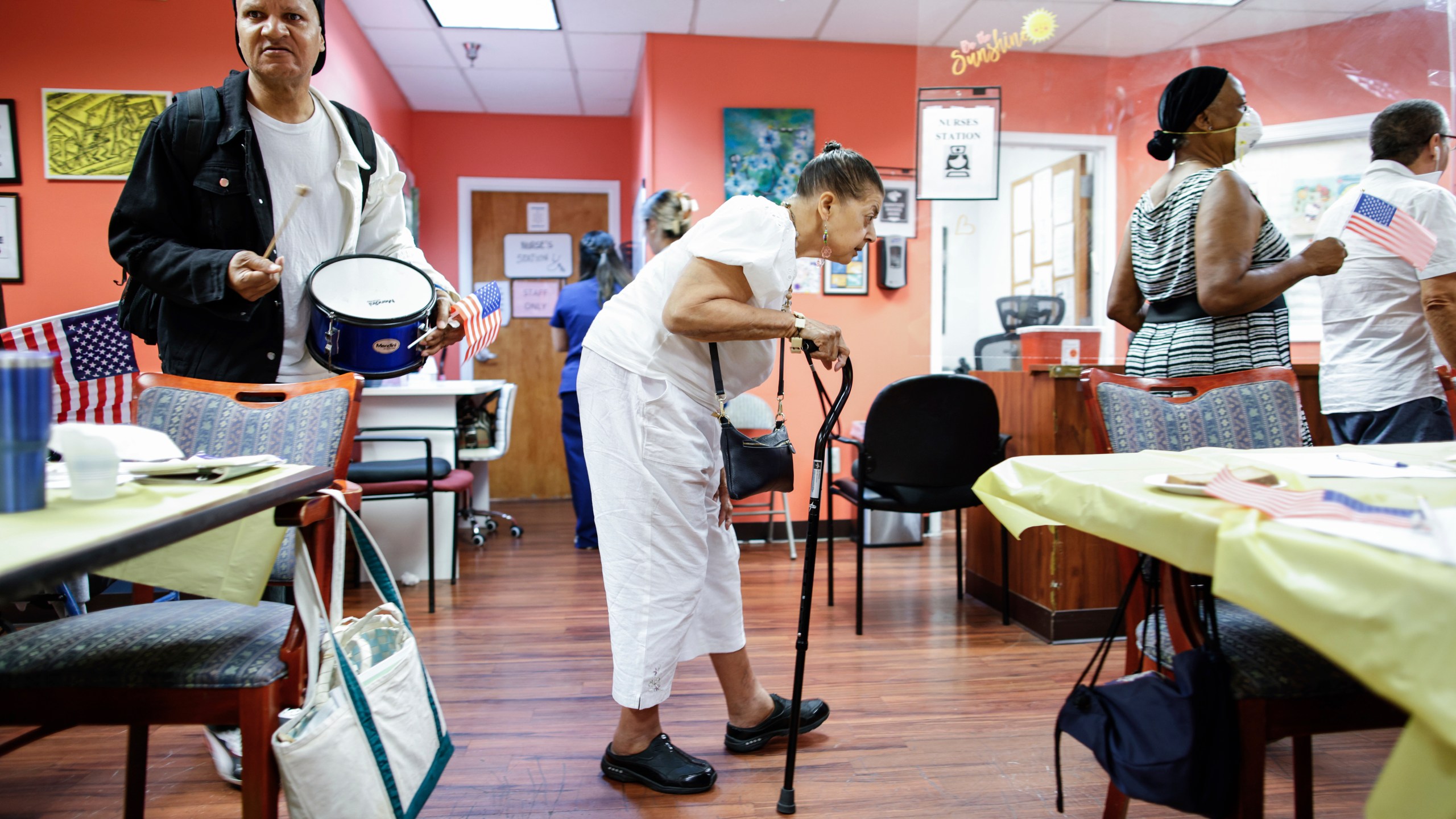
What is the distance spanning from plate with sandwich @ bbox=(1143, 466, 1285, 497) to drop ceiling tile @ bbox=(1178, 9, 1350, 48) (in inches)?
127

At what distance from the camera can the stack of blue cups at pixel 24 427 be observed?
2.25 feet

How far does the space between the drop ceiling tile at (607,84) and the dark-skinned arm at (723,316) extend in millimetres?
4280

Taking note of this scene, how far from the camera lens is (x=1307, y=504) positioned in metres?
0.76

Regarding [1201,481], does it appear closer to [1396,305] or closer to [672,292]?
[672,292]

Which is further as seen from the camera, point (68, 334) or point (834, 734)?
point (68, 334)

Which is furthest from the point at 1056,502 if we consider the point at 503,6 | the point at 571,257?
the point at 571,257

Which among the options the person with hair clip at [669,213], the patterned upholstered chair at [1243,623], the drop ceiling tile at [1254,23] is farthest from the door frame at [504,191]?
the patterned upholstered chair at [1243,623]

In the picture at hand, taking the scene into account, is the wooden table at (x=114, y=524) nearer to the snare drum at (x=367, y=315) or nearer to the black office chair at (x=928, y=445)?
the snare drum at (x=367, y=315)

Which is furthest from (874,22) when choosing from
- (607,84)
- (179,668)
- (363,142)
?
(179,668)

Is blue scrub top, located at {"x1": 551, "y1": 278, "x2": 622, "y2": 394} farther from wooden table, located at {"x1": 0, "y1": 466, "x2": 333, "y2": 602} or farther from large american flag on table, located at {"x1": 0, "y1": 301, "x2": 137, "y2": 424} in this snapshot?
wooden table, located at {"x1": 0, "y1": 466, "x2": 333, "y2": 602}

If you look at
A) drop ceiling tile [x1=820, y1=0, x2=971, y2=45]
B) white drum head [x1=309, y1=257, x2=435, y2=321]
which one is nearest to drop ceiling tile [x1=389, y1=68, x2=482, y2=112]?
drop ceiling tile [x1=820, y1=0, x2=971, y2=45]

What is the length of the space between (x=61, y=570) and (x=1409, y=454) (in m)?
1.74

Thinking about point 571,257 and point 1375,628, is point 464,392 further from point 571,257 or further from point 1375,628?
point 1375,628

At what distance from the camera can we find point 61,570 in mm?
574
